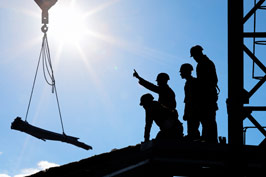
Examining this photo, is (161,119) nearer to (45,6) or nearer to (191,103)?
(191,103)

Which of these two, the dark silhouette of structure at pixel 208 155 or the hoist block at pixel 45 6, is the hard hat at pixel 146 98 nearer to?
the dark silhouette of structure at pixel 208 155

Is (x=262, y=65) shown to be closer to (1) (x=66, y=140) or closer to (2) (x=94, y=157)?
(2) (x=94, y=157)

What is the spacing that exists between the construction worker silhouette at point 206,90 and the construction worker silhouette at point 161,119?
0.45 meters

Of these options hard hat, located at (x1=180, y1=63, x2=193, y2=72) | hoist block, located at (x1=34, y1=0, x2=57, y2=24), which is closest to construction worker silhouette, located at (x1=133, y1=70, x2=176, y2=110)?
hard hat, located at (x1=180, y1=63, x2=193, y2=72)

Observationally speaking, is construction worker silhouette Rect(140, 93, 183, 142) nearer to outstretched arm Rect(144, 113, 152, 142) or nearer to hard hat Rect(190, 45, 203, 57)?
outstretched arm Rect(144, 113, 152, 142)

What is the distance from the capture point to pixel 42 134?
13102 mm

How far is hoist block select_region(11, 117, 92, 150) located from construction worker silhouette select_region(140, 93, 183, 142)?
13.6ft

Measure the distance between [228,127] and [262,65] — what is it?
66.9 inches

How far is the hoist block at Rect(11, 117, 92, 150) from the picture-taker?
508 inches

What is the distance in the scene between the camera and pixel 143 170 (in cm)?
831

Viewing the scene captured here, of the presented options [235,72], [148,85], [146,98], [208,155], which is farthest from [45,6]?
[208,155]

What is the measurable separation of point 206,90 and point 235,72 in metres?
0.80

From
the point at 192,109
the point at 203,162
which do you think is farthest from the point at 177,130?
the point at 203,162

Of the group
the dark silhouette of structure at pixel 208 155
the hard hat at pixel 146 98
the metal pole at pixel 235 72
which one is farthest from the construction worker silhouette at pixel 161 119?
the metal pole at pixel 235 72
